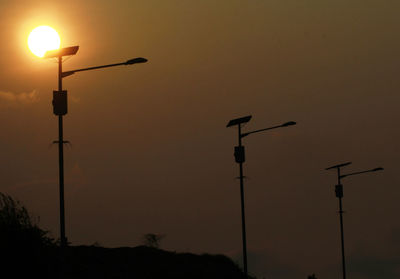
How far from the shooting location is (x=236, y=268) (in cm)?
8712

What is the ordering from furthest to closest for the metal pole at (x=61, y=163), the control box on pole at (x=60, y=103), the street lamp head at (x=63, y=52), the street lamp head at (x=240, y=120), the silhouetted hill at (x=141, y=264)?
the silhouetted hill at (x=141, y=264), the street lamp head at (x=240, y=120), the street lamp head at (x=63, y=52), the control box on pole at (x=60, y=103), the metal pole at (x=61, y=163)

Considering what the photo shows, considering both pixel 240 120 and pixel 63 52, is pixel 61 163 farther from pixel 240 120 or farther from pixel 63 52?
pixel 240 120

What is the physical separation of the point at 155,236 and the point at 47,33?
5429 centimetres

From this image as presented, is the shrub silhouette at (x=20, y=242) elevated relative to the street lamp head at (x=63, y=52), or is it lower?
lower

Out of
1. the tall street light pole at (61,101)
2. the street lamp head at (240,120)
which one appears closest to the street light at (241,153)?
the street lamp head at (240,120)

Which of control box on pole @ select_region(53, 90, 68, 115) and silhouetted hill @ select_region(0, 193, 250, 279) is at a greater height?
control box on pole @ select_region(53, 90, 68, 115)

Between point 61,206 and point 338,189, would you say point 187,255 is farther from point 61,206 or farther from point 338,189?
point 61,206

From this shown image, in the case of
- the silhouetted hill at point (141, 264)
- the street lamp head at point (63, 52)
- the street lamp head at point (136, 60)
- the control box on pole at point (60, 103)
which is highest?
the street lamp head at point (63, 52)

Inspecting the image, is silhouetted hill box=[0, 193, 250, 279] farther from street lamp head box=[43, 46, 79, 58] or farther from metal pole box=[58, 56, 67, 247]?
street lamp head box=[43, 46, 79, 58]

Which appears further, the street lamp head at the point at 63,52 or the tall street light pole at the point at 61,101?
the street lamp head at the point at 63,52

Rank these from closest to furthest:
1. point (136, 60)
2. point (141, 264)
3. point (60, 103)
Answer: point (136, 60) < point (60, 103) < point (141, 264)

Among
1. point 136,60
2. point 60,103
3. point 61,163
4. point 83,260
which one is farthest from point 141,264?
point 136,60

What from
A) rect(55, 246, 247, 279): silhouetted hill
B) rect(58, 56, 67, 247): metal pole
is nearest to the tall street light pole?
rect(58, 56, 67, 247): metal pole

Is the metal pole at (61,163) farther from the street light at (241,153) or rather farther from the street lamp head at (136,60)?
the street light at (241,153)
